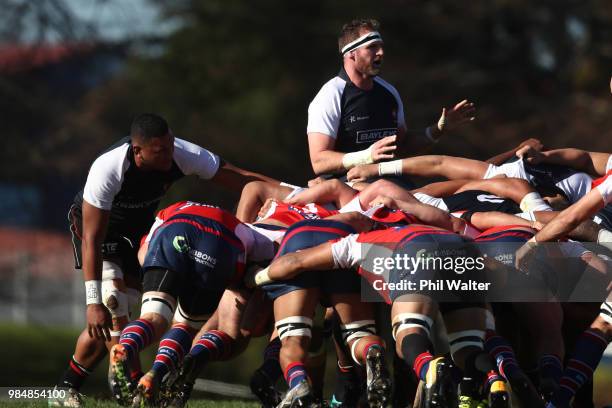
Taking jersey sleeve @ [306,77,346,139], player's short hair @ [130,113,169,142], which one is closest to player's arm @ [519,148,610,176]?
jersey sleeve @ [306,77,346,139]

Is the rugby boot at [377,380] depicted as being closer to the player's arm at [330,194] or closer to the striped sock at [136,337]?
the striped sock at [136,337]

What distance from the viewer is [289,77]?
22766 millimetres

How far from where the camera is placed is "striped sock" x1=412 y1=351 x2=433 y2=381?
23.0 ft

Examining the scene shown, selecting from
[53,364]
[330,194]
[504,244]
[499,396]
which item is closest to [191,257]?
[330,194]

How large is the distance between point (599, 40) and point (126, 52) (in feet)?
27.2

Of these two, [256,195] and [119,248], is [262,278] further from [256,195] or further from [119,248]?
[119,248]

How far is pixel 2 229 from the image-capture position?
85.6 feet

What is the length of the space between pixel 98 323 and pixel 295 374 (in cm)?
157

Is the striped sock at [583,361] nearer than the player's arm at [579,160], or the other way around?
the striped sock at [583,361]

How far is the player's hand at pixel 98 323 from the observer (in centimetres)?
835

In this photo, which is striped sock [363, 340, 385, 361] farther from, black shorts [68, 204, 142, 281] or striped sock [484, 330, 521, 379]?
black shorts [68, 204, 142, 281]

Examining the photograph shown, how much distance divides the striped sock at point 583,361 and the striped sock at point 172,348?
2275mm

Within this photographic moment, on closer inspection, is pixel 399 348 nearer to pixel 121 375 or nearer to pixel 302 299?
pixel 302 299

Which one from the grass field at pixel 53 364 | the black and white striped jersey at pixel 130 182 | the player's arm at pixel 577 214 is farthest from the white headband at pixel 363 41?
the grass field at pixel 53 364
